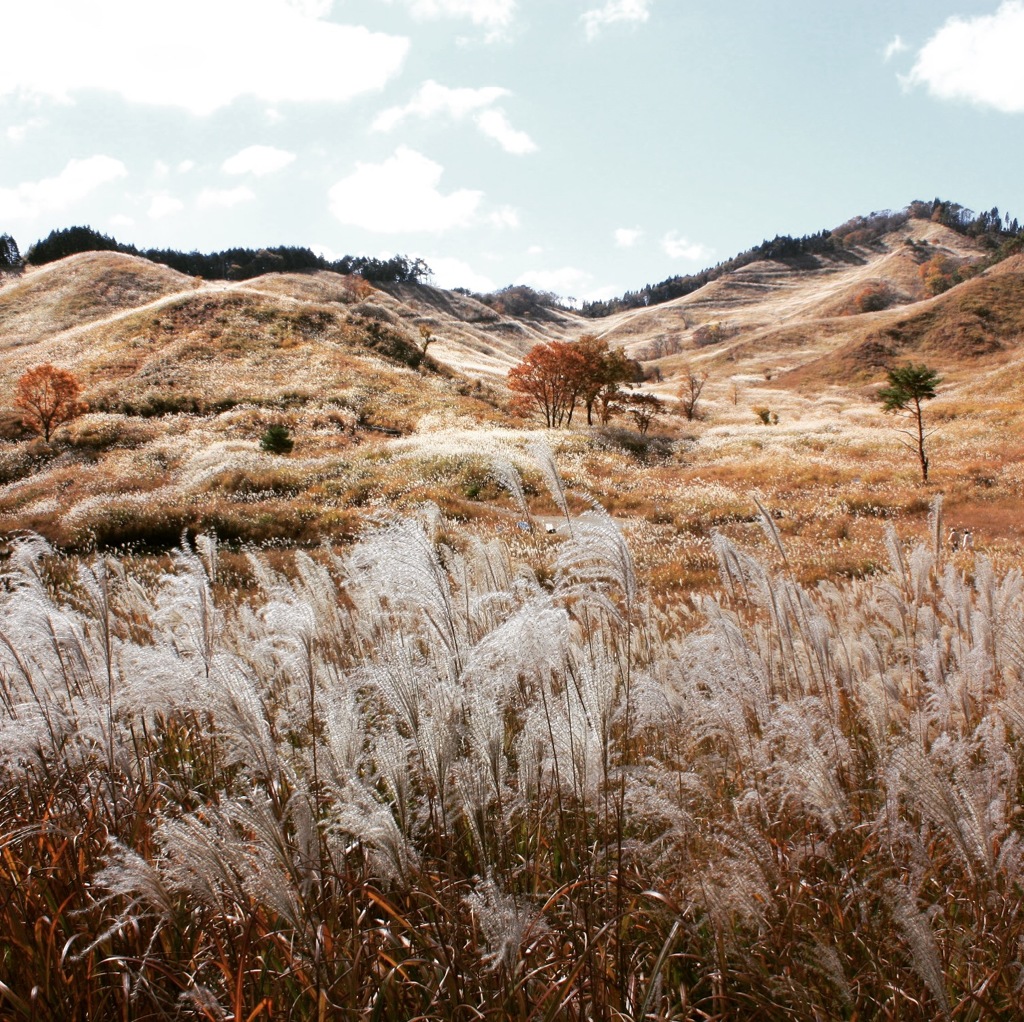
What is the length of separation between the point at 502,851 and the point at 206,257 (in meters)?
143

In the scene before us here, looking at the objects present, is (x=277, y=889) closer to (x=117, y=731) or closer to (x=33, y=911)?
(x=33, y=911)

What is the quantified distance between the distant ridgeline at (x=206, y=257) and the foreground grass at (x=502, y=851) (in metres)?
129

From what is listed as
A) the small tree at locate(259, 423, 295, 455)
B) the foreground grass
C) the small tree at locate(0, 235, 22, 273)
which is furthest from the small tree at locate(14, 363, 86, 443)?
the small tree at locate(0, 235, 22, 273)

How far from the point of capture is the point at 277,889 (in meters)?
1.40

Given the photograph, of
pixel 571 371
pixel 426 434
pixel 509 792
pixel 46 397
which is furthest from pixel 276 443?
pixel 509 792

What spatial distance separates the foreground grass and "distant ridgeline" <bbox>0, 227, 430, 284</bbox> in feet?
423

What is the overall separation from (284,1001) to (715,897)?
1265mm

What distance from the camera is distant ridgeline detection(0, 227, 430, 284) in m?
107

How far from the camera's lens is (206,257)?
123000 millimetres

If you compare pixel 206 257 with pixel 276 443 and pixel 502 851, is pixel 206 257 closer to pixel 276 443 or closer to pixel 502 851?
pixel 276 443

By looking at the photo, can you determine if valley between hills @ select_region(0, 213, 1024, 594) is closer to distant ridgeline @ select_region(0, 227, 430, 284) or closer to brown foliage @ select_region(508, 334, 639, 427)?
brown foliage @ select_region(508, 334, 639, 427)

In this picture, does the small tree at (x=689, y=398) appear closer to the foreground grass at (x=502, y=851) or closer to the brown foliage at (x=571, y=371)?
the brown foliage at (x=571, y=371)

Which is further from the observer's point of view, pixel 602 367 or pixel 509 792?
pixel 602 367

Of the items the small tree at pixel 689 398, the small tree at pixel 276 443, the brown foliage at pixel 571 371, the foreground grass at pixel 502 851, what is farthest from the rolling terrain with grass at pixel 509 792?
the small tree at pixel 689 398
